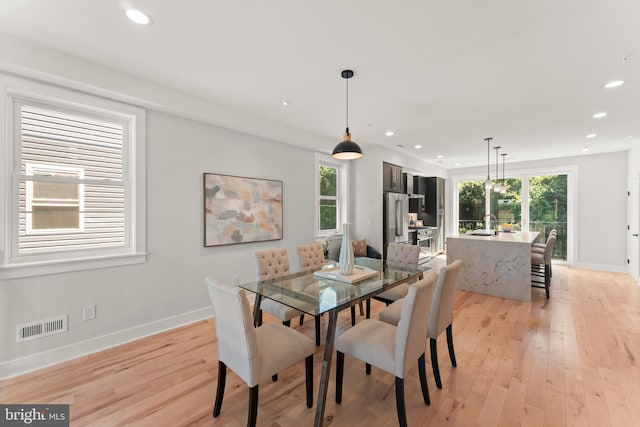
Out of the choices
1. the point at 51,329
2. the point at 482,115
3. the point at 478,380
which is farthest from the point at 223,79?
the point at 478,380

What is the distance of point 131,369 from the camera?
→ 7.76 feet

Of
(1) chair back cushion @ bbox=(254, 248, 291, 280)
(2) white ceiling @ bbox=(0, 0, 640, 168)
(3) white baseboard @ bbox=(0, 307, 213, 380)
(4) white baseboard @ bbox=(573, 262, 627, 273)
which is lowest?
(3) white baseboard @ bbox=(0, 307, 213, 380)

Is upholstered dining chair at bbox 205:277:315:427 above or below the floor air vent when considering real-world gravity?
above

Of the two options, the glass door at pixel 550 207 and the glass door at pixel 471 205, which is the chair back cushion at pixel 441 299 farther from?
the glass door at pixel 471 205

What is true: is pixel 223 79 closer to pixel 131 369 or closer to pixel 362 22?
pixel 362 22

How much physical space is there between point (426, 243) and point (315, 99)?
5.46 metres

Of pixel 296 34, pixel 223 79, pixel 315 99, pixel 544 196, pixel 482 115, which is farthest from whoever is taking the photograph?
pixel 544 196

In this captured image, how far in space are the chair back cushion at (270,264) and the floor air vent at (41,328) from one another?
1.81 meters

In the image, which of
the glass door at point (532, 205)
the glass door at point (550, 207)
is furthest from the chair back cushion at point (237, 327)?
the glass door at point (550, 207)

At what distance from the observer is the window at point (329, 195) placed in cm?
505

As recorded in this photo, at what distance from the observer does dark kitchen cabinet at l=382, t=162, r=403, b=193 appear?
18.2 feet

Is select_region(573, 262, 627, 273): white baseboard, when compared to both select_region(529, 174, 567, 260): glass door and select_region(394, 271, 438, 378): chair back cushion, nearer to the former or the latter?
select_region(529, 174, 567, 260): glass door

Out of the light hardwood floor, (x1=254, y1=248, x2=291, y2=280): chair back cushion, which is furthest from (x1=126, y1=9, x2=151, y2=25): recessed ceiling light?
the light hardwood floor

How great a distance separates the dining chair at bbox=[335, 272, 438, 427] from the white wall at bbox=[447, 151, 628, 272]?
696 cm
